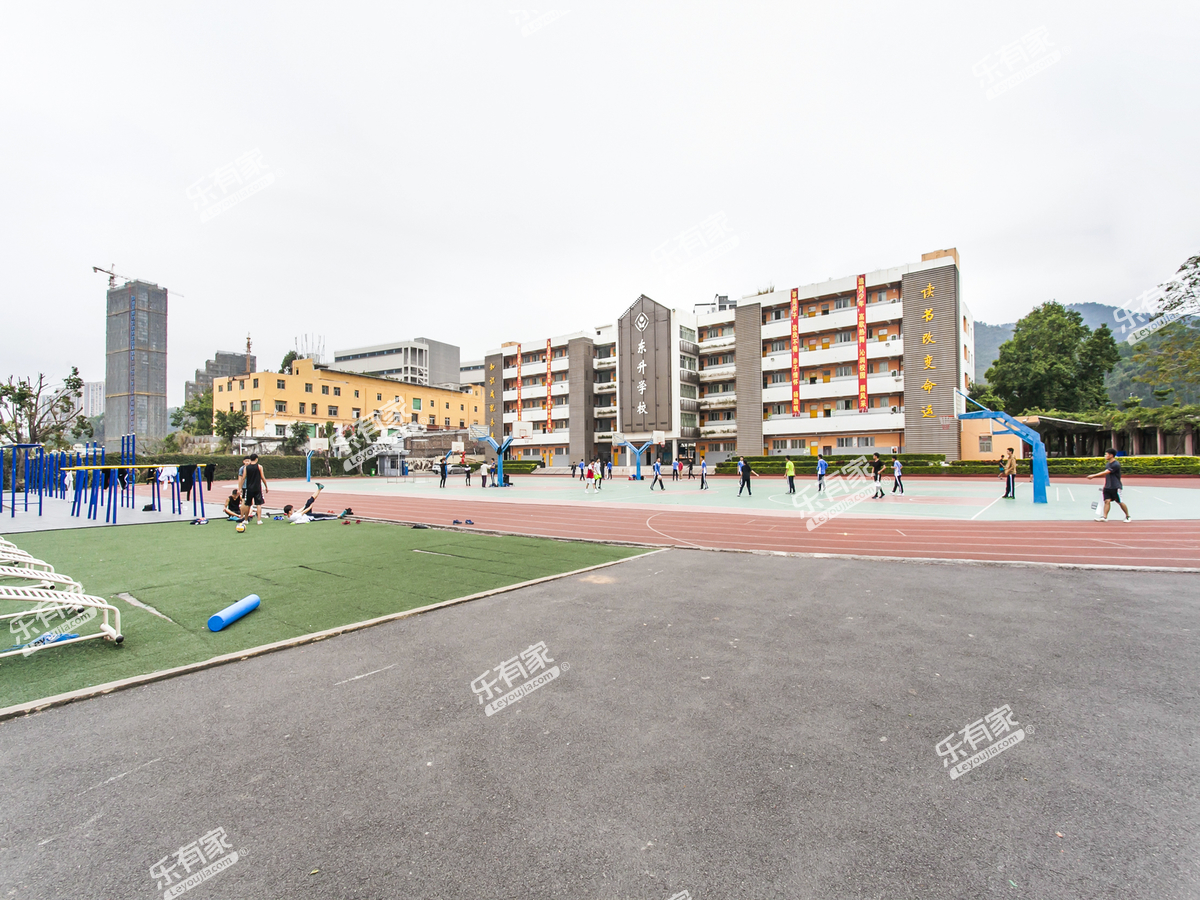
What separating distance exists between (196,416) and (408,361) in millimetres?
32196

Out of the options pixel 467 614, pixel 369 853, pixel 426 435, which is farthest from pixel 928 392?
pixel 426 435

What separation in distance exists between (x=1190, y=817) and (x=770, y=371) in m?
45.9

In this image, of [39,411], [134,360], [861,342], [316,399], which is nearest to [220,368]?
[134,360]

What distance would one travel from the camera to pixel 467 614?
599 cm

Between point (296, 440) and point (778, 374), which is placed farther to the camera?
point (296, 440)

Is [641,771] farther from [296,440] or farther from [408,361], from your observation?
[408,361]

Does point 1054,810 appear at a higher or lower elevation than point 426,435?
lower

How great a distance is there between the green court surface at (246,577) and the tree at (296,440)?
4462 centimetres

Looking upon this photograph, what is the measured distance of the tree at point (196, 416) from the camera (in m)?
66.9

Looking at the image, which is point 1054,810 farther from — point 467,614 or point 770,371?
point 770,371

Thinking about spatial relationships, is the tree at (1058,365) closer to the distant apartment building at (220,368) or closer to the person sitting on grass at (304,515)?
the person sitting on grass at (304,515)

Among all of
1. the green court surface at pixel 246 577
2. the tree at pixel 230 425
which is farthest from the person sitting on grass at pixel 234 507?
the tree at pixel 230 425

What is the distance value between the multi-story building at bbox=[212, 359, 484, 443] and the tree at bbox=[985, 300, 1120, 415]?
206 ft

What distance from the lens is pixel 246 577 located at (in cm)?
771
